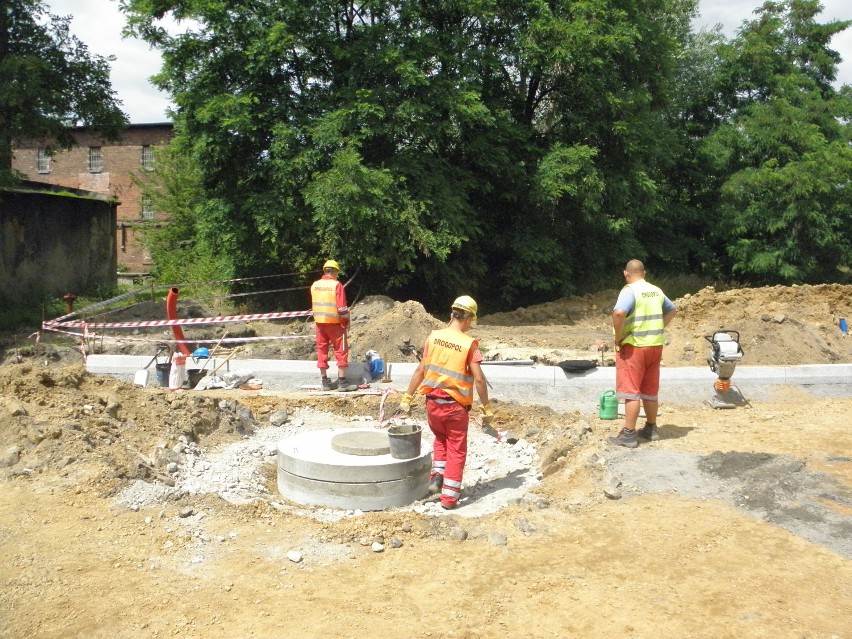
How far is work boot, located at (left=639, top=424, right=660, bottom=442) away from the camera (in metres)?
7.94

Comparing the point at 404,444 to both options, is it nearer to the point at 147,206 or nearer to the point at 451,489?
the point at 451,489

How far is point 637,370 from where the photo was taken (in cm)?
762

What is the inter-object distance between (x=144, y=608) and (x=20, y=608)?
2.50ft

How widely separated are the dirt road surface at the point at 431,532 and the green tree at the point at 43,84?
39.2 ft

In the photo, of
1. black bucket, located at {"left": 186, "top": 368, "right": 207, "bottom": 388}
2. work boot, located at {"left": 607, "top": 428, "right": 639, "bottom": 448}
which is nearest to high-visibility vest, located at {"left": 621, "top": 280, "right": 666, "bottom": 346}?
work boot, located at {"left": 607, "top": 428, "right": 639, "bottom": 448}

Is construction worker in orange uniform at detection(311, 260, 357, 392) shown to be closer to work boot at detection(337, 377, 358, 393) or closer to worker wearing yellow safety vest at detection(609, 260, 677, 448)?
work boot at detection(337, 377, 358, 393)

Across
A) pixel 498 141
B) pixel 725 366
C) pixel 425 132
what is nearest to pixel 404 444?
pixel 725 366

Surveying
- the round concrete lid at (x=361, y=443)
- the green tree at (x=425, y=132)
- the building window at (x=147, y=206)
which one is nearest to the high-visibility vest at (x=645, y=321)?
the round concrete lid at (x=361, y=443)

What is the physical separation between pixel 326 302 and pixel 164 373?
261cm

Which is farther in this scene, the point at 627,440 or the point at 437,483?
the point at 627,440

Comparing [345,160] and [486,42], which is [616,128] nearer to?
[486,42]

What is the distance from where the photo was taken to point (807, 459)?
7.20 metres

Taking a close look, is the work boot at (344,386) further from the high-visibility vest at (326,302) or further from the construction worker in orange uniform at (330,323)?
the high-visibility vest at (326,302)

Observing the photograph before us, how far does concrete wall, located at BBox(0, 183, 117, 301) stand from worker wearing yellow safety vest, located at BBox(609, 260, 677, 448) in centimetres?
1873
